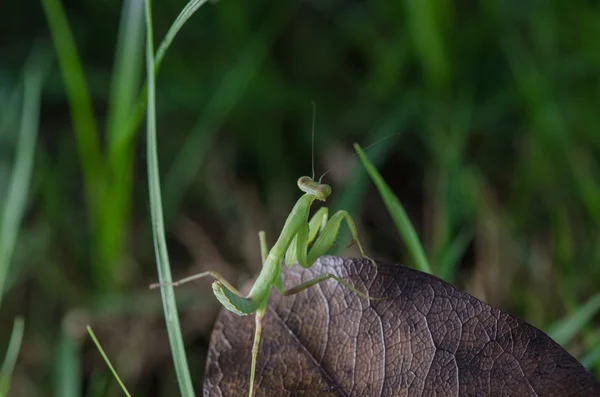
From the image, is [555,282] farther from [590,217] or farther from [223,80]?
[223,80]

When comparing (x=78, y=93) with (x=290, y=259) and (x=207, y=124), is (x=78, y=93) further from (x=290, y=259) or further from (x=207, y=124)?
(x=290, y=259)

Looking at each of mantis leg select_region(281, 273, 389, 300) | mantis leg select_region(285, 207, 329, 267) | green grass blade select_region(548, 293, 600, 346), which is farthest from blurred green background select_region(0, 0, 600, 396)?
mantis leg select_region(281, 273, 389, 300)

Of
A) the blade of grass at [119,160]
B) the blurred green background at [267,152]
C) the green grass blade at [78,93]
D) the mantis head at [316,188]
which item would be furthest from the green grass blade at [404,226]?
the green grass blade at [78,93]

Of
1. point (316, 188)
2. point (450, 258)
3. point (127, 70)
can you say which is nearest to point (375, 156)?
point (450, 258)

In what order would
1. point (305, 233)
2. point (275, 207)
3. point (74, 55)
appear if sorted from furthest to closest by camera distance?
point (275, 207) → point (74, 55) → point (305, 233)

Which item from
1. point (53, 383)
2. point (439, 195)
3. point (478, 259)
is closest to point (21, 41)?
point (53, 383)
